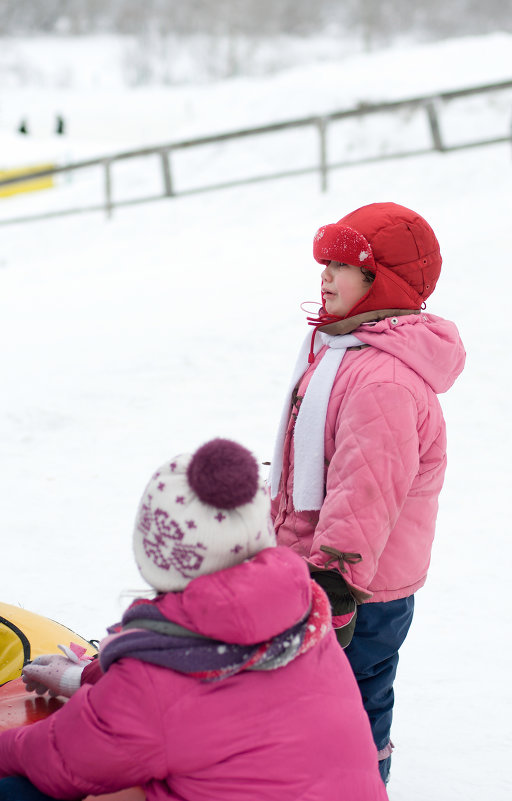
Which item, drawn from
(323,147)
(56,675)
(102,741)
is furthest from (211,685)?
(323,147)

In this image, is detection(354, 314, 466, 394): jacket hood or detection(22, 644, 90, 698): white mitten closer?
detection(22, 644, 90, 698): white mitten

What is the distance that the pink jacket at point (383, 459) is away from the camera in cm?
180

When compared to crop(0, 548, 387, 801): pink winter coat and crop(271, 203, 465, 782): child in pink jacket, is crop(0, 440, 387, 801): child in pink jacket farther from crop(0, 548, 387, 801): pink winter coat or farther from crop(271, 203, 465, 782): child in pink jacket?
crop(271, 203, 465, 782): child in pink jacket

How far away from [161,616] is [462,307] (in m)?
5.50

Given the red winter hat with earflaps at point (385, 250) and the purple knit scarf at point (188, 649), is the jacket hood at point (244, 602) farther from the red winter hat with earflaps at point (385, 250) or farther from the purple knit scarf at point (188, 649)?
the red winter hat with earflaps at point (385, 250)

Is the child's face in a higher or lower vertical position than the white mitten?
higher

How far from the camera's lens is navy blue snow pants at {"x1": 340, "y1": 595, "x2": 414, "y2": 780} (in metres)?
1.94

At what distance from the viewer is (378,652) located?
197cm

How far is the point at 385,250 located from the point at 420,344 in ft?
0.68

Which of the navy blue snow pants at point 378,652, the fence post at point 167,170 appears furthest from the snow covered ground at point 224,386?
the navy blue snow pants at point 378,652

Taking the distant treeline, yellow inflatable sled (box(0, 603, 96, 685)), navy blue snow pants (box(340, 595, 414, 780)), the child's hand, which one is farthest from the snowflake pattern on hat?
the distant treeline

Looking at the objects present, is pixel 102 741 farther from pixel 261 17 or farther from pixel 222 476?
pixel 261 17

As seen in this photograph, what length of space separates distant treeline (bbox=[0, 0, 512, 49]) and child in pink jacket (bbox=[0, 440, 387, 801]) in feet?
96.9

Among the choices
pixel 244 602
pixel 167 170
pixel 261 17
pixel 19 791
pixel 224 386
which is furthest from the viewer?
pixel 261 17
